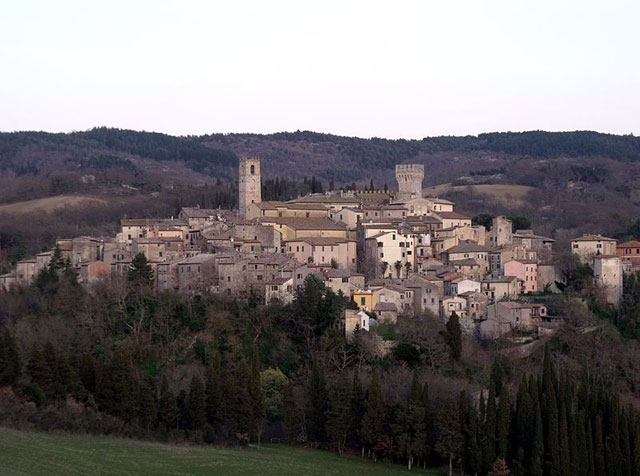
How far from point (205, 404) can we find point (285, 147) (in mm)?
138966

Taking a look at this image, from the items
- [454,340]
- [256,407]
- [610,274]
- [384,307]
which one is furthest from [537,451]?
[610,274]

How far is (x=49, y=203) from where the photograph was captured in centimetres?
9438

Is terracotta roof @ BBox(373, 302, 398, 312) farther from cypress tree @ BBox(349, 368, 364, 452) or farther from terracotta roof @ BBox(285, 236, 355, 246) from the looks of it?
cypress tree @ BBox(349, 368, 364, 452)

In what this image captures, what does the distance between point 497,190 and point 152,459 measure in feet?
255

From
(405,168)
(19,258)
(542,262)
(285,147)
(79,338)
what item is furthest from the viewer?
(285,147)

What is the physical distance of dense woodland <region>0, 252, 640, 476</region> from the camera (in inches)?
1667

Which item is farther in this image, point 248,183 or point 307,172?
point 307,172

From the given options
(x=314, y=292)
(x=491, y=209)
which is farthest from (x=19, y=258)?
(x=491, y=209)

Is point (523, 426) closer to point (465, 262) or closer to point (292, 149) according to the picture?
point (465, 262)

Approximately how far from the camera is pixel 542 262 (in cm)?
6184

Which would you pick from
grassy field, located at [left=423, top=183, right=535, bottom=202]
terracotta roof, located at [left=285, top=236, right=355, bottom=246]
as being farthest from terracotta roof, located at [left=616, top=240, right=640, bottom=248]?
grassy field, located at [left=423, top=183, right=535, bottom=202]

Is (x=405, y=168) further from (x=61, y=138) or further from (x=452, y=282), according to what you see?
(x=61, y=138)

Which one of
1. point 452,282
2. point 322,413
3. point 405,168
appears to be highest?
point 405,168

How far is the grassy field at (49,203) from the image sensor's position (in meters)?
91.9
